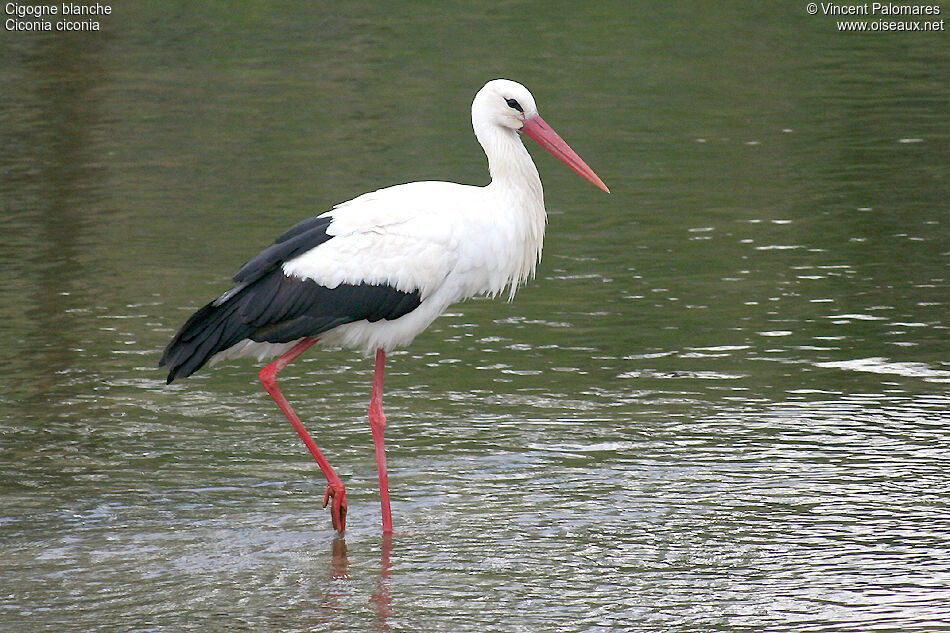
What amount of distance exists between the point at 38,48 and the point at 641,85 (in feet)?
32.2

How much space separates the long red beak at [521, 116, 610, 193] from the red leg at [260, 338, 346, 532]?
1452 millimetres

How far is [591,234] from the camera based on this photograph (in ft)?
42.1

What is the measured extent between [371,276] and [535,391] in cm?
194

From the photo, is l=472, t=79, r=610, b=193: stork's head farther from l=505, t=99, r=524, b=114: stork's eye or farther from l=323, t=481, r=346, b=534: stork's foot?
l=323, t=481, r=346, b=534: stork's foot

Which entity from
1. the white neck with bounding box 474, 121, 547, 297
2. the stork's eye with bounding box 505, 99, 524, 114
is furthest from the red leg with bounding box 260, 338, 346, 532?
the stork's eye with bounding box 505, 99, 524, 114

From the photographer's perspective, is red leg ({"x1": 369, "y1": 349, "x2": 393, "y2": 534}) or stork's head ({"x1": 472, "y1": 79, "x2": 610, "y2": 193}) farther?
stork's head ({"x1": 472, "y1": 79, "x2": 610, "y2": 193})

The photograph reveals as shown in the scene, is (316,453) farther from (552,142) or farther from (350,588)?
(552,142)

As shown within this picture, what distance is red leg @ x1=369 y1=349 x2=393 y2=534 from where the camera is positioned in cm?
727

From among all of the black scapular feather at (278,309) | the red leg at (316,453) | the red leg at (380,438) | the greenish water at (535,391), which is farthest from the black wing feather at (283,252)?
the greenish water at (535,391)

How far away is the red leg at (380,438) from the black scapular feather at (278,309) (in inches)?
14.0

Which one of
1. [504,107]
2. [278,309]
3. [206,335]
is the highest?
[504,107]

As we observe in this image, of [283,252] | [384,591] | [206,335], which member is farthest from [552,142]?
[384,591]

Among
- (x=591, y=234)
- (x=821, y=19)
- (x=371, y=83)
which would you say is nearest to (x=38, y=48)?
(x=371, y=83)

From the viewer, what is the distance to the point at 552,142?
8.27m
